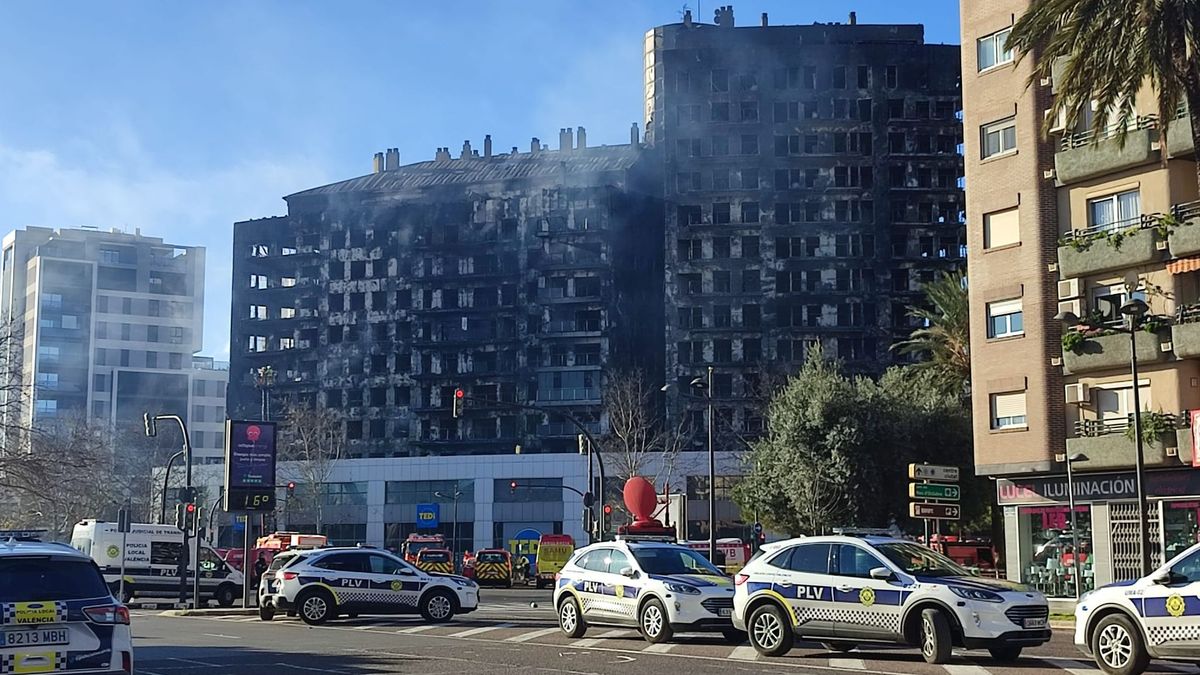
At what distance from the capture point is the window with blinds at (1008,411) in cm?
4119

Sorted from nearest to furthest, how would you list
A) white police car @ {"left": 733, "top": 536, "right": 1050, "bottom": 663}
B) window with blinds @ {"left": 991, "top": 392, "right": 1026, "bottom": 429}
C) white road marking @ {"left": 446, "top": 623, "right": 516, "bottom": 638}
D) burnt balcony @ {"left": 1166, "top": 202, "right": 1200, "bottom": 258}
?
1. white police car @ {"left": 733, "top": 536, "right": 1050, "bottom": 663}
2. white road marking @ {"left": 446, "top": 623, "right": 516, "bottom": 638}
3. burnt balcony @ {"left": 1166, "top": 202, "right": 1200, "bottom": 258}
4. window with blinds @ {"left": 991, "top": 392, "right": 1026, "bottom": 429}

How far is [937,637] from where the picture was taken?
17531 mm

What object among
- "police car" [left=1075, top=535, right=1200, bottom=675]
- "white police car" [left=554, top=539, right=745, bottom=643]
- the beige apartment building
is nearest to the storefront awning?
the beige apartment building

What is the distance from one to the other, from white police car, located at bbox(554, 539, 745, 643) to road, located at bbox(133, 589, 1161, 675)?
0.34 metres

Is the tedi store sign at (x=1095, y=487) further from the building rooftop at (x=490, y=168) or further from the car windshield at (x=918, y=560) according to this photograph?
the building rooftop at (x=490, y=168)

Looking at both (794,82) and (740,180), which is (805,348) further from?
(794,82)

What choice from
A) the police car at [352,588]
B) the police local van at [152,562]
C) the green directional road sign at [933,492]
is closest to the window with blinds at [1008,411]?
the green directional road sign at [933,492]

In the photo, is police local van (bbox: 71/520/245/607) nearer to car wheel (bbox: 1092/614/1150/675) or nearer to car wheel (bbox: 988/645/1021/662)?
car wheel (bbox: 988/645/1021/662)

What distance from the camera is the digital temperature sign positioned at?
1419 inches

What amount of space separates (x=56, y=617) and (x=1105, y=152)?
107 ft


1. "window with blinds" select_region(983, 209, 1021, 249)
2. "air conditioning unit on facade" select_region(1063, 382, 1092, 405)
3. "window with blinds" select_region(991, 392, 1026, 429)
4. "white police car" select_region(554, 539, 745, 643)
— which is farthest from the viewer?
"window with blinds" select_region(983, 209, 1021, 249)

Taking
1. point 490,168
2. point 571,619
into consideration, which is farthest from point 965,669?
point 490,168

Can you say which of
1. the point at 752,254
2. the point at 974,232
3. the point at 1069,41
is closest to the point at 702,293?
the point at 752,254

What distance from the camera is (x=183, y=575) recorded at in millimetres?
40594
